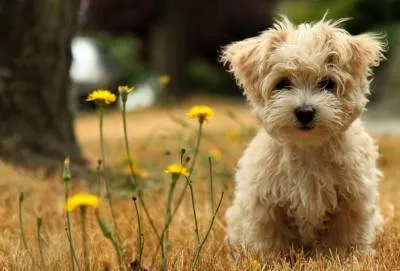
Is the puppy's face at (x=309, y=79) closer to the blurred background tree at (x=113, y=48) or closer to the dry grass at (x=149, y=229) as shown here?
the dry grass at (x=149, y=229)

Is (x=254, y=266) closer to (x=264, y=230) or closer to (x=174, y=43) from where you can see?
(x=264, y=230)

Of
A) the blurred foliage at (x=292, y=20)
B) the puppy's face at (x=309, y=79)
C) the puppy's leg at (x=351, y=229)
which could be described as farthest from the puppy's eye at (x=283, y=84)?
the blurred foliage at (x=292, y=20)

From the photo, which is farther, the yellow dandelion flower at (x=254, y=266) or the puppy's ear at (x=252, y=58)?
the puppy's ear at (x=252, y=58)

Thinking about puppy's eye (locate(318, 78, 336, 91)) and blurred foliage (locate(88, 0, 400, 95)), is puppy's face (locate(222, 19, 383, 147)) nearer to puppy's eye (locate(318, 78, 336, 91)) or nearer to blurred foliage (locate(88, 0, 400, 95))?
puppy's eye (locate(318, 78, 336, 91))

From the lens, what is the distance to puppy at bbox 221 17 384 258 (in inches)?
144

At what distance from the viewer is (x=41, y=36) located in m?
5.91

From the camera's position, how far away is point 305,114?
360cm

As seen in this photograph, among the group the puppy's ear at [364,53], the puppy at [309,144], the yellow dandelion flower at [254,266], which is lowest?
the yellow dandelion flower at [254,266]

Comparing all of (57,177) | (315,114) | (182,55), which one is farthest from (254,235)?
(182,55)

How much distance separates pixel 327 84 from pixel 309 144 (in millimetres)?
293

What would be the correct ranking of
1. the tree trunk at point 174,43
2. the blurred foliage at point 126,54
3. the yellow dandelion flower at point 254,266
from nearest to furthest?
the yellow dandelion flower at point 254,266
the tree trunk at point 174,43
the blurred foliage at point 126,54

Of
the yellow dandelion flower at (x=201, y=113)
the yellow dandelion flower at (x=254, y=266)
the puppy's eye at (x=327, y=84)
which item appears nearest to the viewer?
the yellow dandelion flower at (x=201, y=113)

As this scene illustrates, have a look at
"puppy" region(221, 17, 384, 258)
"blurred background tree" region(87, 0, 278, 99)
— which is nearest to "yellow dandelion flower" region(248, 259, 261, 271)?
"puppy" region(221, 17, 384, 258)

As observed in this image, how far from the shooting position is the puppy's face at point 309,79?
3607 mm
